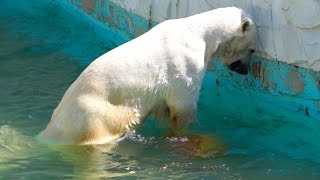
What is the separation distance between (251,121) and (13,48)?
3686 mm

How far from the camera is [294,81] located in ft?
21.3

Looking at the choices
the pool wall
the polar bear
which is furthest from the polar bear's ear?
the pool wall

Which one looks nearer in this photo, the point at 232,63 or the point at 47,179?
the point at 47,179

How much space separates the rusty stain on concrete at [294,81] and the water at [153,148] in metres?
0.25

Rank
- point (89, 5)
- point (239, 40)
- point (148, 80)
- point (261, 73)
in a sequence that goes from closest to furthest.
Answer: point (148, 80), point (239, 40), point (261, 73), point (89, 5)

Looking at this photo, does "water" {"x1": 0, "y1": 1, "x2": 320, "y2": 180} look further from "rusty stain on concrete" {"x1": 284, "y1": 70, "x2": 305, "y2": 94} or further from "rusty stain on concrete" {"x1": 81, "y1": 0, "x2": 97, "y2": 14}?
"rusty stain on concrete" {"x1": 81, "y1": 0, "x2": 97, "y2": 14}

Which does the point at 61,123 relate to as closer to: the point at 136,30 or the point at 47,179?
the point at 47,179

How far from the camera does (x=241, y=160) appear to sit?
19.5 ft

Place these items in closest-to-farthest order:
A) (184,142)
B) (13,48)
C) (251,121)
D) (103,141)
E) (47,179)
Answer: (47,179)
(103,141)
(184,142)
(251,121)
(13,48)

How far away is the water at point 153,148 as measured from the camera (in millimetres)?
5688

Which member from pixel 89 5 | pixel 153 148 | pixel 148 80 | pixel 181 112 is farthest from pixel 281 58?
pixel 89 5

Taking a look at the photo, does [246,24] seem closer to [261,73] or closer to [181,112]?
[261,73]

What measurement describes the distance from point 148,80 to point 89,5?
398 centimetres

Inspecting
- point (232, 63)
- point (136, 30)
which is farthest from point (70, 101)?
point (136, 30)
